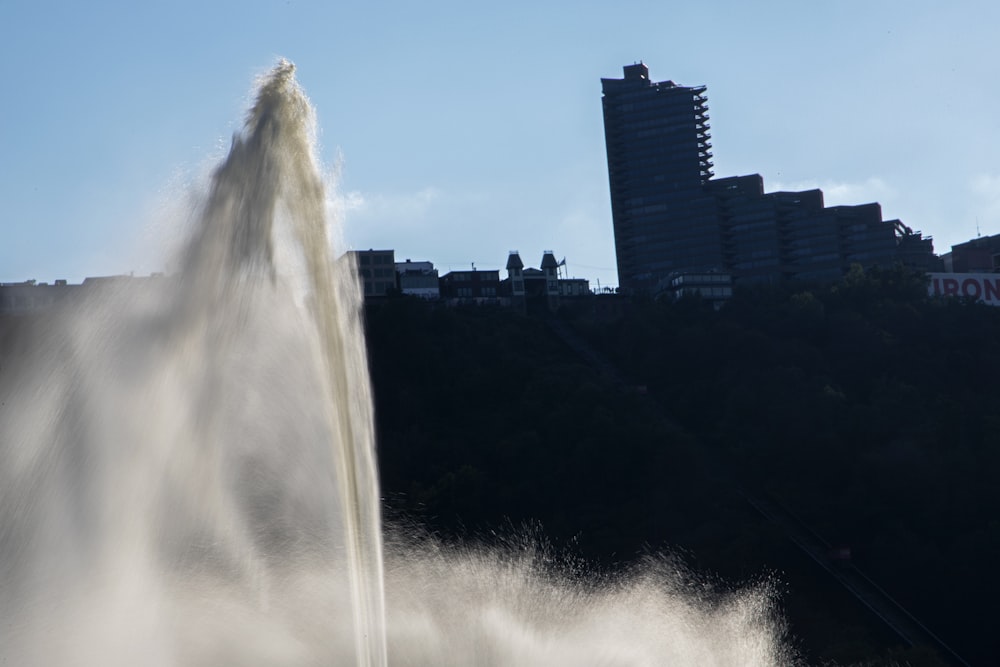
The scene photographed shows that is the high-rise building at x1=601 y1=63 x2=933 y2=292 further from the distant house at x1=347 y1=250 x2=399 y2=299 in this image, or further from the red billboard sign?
the distant house at x1=347 y1=250 x2=399 y2=299

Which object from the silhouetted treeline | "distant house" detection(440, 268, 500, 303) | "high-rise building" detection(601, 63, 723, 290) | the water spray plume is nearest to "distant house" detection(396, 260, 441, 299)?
"distant house" detection(440, 268, 500, 303)

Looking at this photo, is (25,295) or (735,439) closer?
(25,295)

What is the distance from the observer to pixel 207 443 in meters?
21.2

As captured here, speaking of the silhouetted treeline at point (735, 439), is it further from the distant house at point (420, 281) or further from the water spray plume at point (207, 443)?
the water spray plume at point (207, 443)

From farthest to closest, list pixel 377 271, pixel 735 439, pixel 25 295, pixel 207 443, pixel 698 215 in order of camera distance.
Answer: pixel 698 215 < pixel 377 271 < pixel 735 439 < pixel 25 295 < pixel 207 443

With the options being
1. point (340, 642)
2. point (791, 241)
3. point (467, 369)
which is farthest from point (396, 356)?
point (791, 241)

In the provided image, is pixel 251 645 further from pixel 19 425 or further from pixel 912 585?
pixel 912 585

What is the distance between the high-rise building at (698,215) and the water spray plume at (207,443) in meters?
143

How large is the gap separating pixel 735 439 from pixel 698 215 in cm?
10907

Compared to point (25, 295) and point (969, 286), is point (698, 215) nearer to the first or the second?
point (969, 286)

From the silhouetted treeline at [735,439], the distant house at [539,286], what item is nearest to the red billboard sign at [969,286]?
the silhouetted treeline at [735,439]

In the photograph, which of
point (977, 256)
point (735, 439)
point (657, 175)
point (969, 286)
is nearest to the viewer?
point (735, 439)

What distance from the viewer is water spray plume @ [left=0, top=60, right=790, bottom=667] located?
19234 mm

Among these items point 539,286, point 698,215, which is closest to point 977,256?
point 698,215
